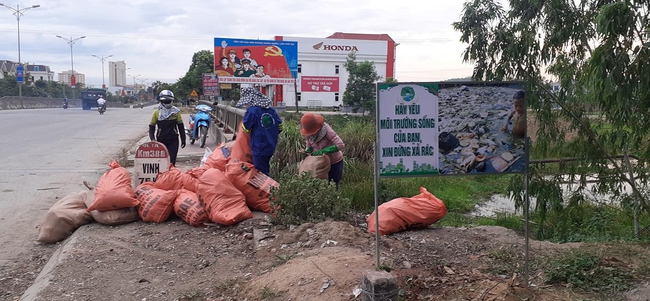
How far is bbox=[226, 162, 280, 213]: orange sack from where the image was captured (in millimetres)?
6430

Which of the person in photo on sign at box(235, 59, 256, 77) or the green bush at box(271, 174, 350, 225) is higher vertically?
the person in photo on sign at box(235, 59, 256, 77)

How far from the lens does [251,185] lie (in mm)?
6434

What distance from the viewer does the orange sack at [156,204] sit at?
627 cm

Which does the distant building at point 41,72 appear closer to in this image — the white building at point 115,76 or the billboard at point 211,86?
the white building at point 115,76

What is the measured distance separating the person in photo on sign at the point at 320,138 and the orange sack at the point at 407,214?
1104 mm

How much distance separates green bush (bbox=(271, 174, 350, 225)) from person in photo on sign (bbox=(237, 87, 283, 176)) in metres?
1.18

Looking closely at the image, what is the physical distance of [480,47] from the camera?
4.69 m

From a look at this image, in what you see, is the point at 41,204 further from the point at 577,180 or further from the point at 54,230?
the point at 577,180

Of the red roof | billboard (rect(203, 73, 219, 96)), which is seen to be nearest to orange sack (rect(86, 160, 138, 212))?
billboard (rect(203, 73, 219, 96))

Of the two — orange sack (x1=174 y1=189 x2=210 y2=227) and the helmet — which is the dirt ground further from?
the helmet

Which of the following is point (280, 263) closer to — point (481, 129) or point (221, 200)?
point (221, 200)

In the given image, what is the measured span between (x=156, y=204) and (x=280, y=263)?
234 cm

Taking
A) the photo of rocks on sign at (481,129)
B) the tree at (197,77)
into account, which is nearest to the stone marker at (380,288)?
the photo of rocks on sign at (481,129)

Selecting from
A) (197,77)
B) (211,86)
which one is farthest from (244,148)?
(197,77)
